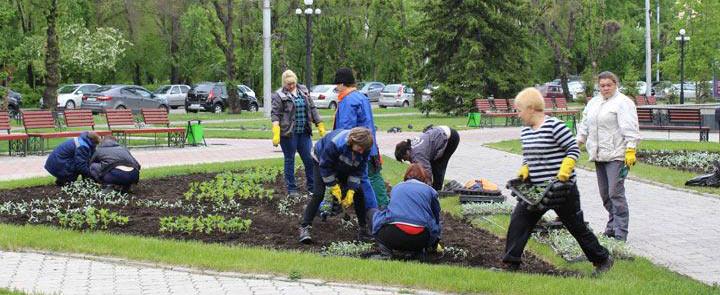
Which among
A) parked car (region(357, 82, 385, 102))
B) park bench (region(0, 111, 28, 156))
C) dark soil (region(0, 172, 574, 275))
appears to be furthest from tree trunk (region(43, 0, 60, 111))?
parked car (region(357, 82, 385, 102))

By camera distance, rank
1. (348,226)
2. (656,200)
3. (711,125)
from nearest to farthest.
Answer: (348,226) < (656,200) < (711,125)

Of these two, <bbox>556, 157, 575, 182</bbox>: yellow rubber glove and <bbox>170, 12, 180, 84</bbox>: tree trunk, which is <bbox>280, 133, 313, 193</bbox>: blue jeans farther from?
<bbox>170, 12, 180, 84</bbox>: tree trunk

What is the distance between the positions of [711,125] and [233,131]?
1390 cm

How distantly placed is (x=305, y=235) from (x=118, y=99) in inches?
1371

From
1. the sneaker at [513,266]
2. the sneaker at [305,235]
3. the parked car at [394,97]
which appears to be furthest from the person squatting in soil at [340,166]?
the parked car at [394,97]

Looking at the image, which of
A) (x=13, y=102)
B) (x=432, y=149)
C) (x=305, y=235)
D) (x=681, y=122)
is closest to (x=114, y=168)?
(x=432, y=149)

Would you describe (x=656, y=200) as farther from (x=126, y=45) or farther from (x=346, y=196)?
(x=126, y=45)

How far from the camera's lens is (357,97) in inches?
396

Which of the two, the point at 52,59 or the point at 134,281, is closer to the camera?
the point at 134,281

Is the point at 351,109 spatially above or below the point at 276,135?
above

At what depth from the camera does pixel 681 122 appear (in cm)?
2461

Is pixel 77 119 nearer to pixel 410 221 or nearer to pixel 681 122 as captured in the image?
pixel 681 122

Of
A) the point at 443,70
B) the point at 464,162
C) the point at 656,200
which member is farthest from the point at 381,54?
the point at 656,200

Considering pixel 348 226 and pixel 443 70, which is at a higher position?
pixel 443 70
